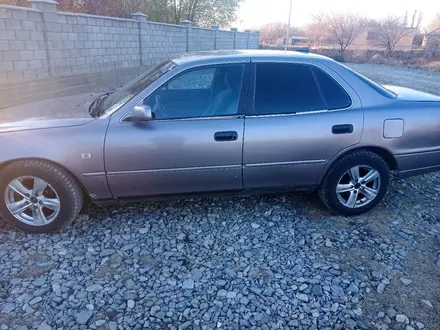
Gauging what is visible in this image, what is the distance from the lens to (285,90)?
3.37m

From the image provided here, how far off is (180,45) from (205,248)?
13609mm

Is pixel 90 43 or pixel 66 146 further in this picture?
pixel 90 43

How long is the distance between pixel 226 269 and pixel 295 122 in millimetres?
1531

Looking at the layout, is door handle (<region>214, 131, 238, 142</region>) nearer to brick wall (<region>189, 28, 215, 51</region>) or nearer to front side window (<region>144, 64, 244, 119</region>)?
front side window (<region>144, 64, 244, 119</region>)

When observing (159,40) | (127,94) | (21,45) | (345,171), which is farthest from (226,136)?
(159,40)

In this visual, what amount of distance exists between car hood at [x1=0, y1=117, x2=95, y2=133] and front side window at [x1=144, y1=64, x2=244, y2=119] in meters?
0.64

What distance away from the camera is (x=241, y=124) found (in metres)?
3.21

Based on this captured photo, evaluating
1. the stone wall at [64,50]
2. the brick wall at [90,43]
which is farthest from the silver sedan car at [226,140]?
the brick wall at [90,43]

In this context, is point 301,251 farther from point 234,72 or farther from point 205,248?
point 234,72

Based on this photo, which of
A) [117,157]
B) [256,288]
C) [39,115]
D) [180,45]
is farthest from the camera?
[180,45]

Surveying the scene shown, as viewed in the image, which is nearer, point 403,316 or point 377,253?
point 403,316

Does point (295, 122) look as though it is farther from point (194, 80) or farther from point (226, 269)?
point (226, 269)

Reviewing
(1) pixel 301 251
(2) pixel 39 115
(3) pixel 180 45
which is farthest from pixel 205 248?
(3) pixel 180 45

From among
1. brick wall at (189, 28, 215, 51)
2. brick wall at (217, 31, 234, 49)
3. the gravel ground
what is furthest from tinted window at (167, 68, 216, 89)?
brick wall at (217, 31, 234, 49)
